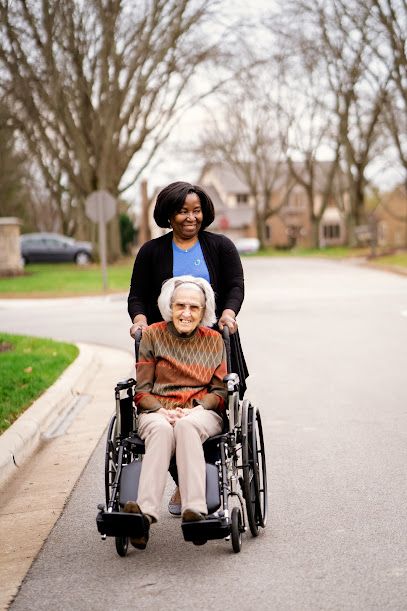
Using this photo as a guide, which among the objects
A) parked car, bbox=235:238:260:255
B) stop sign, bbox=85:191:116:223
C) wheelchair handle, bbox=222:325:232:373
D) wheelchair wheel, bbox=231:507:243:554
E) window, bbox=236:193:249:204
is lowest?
parked car, bbox=235:238:260:255

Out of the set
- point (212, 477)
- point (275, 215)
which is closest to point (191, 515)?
point (212, 477)

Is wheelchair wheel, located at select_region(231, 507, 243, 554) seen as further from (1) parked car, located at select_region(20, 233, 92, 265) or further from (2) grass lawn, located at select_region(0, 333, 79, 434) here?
(1) parked car, located at select_region(20, 233, 92, 265)

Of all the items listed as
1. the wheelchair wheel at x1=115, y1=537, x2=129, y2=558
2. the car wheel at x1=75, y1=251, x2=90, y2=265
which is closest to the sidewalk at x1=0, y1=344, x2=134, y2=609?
the wheelchair wheel at x1=115, y1=537, x2=129, y2=558

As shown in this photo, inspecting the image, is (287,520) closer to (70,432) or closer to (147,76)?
(70,432)

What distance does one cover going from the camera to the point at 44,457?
6.93 meters

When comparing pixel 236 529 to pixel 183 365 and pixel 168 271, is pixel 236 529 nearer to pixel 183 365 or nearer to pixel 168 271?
pixel 183 365

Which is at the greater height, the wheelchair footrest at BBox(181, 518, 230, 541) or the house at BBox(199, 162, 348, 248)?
the house at BBox(199, 162, 348, 248)

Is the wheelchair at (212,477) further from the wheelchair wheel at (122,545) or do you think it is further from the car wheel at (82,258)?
the car wheel at (82,258)

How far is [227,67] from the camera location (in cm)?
3084

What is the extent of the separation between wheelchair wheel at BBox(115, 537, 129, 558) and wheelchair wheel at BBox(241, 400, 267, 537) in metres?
0.61

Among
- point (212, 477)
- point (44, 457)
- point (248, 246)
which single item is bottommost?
point (248, 246)

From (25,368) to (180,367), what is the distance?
5989mm

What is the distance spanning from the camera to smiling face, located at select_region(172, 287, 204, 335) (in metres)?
4.78

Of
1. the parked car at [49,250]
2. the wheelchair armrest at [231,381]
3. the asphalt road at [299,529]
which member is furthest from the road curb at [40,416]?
the parked car at [49,250]
